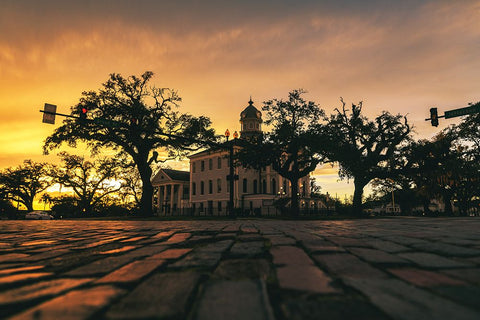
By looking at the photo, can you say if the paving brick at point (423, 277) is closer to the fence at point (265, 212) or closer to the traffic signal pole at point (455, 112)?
the traffic signal pole at point (455, 112)

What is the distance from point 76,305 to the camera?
140 centimetres

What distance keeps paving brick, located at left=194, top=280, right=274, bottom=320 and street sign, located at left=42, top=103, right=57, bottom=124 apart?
12456 millimetres

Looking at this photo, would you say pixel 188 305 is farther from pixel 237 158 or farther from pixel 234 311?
pixel 237 158

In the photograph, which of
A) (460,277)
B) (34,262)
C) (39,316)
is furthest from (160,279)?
(460,277)

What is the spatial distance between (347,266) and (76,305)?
1888 mm

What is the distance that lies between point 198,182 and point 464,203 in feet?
139

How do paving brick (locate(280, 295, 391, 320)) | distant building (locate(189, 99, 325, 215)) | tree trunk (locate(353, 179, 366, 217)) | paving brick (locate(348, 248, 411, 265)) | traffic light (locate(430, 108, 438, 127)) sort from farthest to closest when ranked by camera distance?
distant building (locate(189, 99, 325, 215)) < tree trunk (locate(353, 179, 366, 217)) < traffic light (locate(430, 108, 438, 127)) < paving brick (locate(348, 248, 411, 265)) < paving brick (locate(280, 295, 391, 320))

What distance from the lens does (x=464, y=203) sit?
139 ft

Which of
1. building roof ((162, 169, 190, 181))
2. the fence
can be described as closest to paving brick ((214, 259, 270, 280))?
the fence

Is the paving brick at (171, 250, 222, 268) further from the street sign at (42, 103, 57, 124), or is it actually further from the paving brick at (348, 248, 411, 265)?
the street sign at (42, 103, 57, 124)

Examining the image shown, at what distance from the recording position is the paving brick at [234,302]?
1207 millimetres

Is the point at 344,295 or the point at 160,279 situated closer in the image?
the point at 344,295

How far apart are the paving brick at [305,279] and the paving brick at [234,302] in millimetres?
211

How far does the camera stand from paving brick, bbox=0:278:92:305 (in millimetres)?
1553
